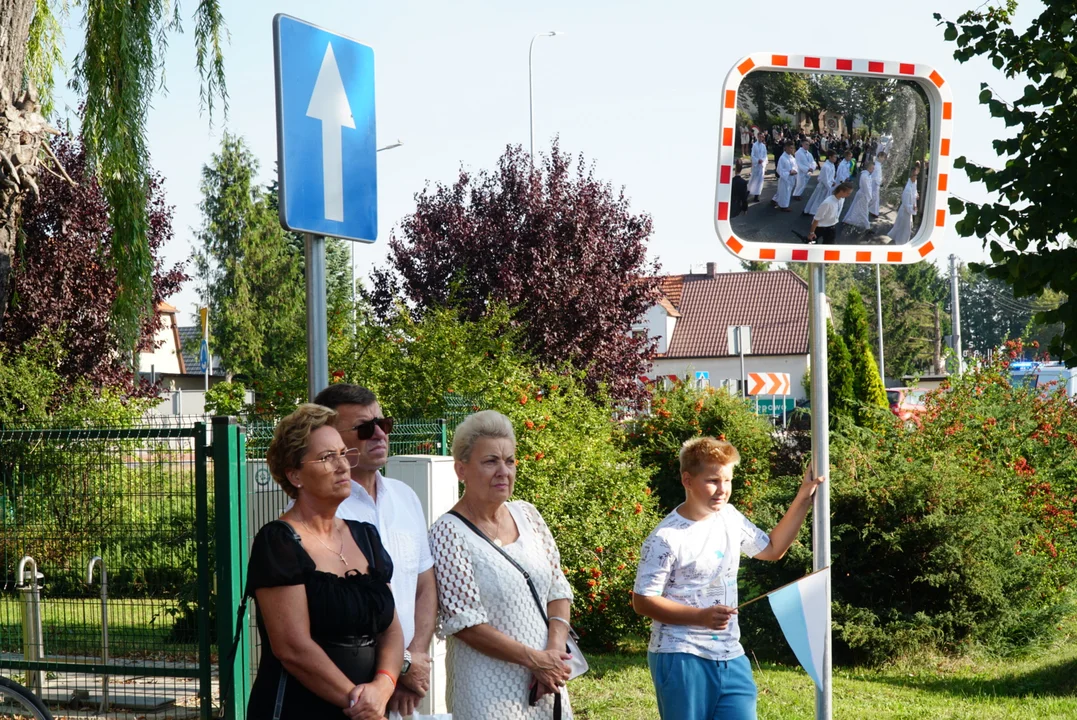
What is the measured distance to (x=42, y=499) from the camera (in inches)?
272

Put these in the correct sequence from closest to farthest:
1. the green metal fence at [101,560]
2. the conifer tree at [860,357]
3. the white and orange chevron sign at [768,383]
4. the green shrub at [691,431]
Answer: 1. the green metal fence at [101,560]
2. the green shrub at [691,431]
3. the white and orange chevron sign at [768,383]
4. the conifer tree at [860,357]

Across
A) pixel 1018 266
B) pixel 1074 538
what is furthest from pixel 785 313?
pixel 1018 266

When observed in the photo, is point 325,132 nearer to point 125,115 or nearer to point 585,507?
point 125,115

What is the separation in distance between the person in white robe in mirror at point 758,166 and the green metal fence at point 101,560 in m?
3.75

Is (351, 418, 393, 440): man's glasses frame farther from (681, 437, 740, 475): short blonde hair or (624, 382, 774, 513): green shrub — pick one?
(624, 382, 774, 513): green shrub

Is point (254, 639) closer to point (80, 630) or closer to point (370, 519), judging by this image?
point (80, 630)

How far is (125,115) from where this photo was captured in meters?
8.39

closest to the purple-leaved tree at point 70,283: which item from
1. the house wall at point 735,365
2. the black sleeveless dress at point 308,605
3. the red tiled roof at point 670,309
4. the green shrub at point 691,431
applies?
the green shrub at point 691,431

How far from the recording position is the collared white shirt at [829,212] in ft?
13.8

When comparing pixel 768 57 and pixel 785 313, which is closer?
pixel 768 57

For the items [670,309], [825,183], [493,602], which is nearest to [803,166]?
[825,183]

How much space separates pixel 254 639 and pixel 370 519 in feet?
10.2

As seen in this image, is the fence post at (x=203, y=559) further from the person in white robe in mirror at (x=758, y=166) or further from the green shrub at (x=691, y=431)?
the green shrub at (x=691, y=431)

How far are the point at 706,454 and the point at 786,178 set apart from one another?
43.4 inches
